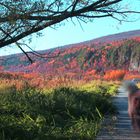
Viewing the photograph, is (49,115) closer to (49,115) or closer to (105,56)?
(49,115)

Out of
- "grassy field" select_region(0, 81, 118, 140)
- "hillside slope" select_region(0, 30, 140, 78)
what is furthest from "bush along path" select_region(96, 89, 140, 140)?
"hillside slope" select_region(0, 30, 140, 78)

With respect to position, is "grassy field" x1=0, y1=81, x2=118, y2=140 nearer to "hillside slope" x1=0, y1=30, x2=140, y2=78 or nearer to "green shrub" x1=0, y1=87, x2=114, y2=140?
"green shrub" x1=0, y1=87, x2=114, y2=140

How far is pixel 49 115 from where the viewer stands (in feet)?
43.8

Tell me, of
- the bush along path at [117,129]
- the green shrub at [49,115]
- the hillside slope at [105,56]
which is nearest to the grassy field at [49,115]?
the green shrub at [49,115]

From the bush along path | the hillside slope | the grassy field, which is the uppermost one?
the hillside slope

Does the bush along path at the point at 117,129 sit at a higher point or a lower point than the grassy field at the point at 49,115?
lower

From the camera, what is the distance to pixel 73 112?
14234mm

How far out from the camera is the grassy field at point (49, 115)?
Result: 36.1ft

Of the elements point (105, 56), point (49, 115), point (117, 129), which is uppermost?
point (105, 56)

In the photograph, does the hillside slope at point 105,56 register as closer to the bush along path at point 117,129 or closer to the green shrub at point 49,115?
the green shrub at point 49,115

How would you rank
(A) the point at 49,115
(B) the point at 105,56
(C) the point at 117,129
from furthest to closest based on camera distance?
1. (B) the point at 105,56
2. (A) the point at 49,115
3. (C) the point at 117,129

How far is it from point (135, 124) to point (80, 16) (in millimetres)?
2540

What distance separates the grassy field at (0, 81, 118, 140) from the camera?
36.1 feet

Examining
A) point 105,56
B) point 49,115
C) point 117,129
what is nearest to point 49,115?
point 49,115
